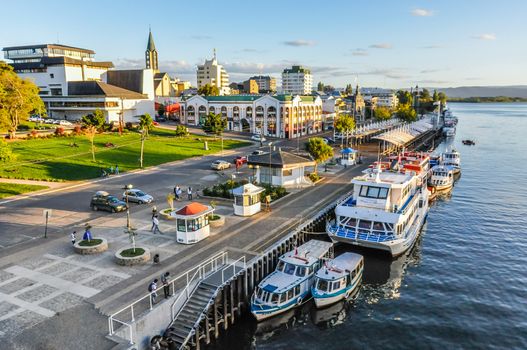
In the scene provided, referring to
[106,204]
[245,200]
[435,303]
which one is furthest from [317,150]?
[435,303]

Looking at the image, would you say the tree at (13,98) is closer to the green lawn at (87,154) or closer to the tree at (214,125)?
the green lawn at (87,154)

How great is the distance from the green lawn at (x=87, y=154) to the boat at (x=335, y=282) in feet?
142

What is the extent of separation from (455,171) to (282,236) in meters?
59.6

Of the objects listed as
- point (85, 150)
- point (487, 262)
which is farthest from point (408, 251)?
point (85, 150)

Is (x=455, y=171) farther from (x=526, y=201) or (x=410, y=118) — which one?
(x=410, y=118)

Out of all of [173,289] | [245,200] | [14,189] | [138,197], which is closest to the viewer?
[173,289]

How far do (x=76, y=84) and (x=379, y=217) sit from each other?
117340mm

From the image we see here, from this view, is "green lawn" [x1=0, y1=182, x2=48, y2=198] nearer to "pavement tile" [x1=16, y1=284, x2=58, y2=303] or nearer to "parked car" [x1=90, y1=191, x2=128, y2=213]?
"parked car" [x1=90, y1=191, x2=128, y2=213]

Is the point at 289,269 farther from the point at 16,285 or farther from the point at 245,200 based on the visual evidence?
the point at 16,285

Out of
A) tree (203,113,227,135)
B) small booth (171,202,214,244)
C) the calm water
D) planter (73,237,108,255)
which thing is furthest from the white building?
the calm water

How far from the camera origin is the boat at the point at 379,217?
1519 inches

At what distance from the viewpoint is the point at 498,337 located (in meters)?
27.8

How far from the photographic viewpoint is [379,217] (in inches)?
1554

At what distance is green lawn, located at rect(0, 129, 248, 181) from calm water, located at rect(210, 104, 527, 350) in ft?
147
